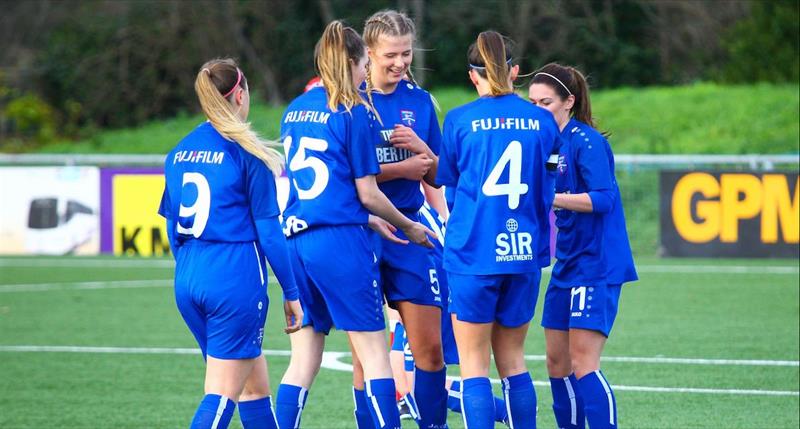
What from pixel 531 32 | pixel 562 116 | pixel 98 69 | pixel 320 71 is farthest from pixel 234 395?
pixel 98 69

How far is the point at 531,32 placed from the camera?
3112 centimetres

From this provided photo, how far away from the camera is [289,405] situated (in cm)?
596

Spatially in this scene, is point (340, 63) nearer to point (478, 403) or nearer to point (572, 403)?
point (478, 403)

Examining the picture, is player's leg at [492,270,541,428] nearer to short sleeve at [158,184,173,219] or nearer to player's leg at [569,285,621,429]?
player's leg at [569,285,621,429]

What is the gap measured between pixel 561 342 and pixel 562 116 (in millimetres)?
1154

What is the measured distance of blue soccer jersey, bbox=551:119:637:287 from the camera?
235 inches

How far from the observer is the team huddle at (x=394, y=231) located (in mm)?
5246

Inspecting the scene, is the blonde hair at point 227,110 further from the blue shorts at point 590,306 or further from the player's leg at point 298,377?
the blue shorts at point 590,306

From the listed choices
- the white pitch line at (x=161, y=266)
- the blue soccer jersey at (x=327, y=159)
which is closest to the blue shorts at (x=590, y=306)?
the blue soccer jersey at (x=327, y=159)

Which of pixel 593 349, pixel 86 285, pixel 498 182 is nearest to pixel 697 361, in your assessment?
pixel 593 349

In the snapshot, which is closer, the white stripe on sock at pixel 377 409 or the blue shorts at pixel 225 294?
the blue shorts at pixel 225 294

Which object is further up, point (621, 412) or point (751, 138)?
point (751, 138)

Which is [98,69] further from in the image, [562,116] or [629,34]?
[562,116]

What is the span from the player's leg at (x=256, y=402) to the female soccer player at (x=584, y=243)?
5.02ft
